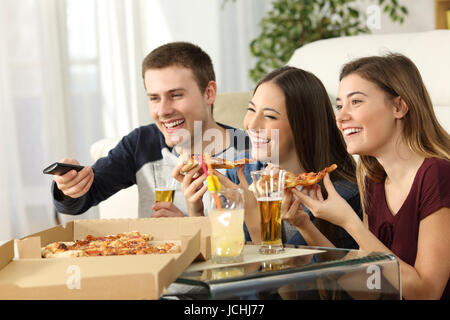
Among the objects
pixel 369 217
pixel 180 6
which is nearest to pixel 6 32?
pixel 180 6

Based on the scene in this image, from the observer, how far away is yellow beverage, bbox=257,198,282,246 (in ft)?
4.22

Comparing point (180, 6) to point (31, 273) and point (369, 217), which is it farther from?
point (31, 273)

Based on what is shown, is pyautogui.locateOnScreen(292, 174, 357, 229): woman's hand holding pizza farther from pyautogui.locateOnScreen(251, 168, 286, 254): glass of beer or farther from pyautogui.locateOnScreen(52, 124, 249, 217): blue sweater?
pyautogui.locateOnScreen(52, 124, 249, 217): blue sweater

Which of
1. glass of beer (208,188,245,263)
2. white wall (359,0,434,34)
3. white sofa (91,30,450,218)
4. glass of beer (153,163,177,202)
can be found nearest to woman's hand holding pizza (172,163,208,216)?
glass of beer (153,163,177,202)

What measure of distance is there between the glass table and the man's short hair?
4.41 ft

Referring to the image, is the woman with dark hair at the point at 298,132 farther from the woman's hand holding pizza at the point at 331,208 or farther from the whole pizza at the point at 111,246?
the whole pizza at the point at 111,246

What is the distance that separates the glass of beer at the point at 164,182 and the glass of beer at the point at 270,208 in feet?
2.11

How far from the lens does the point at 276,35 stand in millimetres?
4465

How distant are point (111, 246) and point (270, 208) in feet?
1.07

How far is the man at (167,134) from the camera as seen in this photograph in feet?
7.78

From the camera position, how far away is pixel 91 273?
103 cm

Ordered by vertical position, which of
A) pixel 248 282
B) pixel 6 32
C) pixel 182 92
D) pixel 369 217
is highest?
pixel 6 32

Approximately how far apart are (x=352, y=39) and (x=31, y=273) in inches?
88.5

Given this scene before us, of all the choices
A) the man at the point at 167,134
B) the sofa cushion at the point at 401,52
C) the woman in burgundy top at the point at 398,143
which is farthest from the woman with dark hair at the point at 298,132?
the sofa cushion at the point at 401,52
